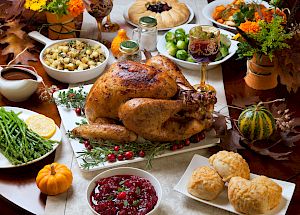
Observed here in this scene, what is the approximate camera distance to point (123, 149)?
2027mm

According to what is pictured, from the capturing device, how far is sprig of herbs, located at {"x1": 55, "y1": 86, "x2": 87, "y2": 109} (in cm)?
229

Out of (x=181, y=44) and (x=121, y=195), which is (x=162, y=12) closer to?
(x=181, y=44)

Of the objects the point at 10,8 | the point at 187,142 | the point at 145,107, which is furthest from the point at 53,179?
the point at 10,8

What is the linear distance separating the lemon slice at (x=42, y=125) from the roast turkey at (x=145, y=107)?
0.32 feet

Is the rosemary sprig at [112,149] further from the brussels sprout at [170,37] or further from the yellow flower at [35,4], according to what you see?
the yellow flower at [35,4]

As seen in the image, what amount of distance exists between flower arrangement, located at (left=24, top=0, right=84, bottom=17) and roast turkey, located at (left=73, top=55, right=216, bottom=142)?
746mm

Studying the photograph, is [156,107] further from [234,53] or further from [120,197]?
[234,53]

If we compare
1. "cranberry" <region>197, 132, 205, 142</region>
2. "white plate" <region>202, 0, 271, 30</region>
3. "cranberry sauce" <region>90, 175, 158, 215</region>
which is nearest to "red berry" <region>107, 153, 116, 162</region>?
"cranberry sauce" <region>90, 175, 158, 215</region>

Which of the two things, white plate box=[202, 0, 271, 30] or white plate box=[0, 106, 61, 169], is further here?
white plate box=[202, 0, 271, 30]

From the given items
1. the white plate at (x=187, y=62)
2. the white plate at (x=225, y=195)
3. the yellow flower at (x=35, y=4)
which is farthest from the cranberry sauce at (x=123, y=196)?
the yellow flower at (x=35, y=4)

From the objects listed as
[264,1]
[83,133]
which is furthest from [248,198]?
[264,1]

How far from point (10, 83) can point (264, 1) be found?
1510 mm

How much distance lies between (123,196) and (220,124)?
0.55 metres

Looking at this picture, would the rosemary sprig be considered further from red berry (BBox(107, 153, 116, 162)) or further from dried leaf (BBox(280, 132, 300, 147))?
dried leaf (BBox(280, 132, 300, 147))
